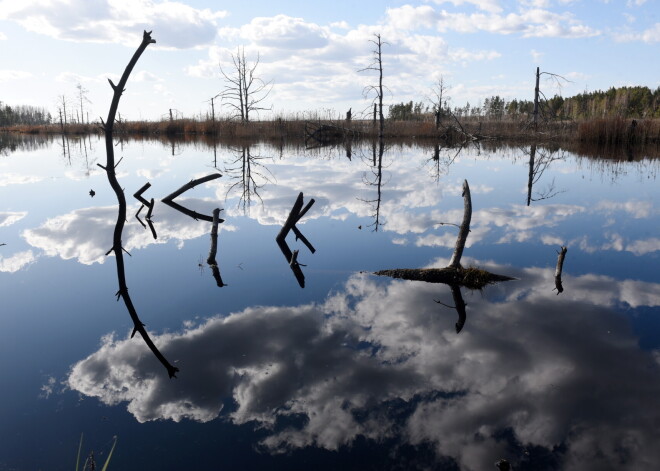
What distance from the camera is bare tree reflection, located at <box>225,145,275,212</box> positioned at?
15836 millimetres

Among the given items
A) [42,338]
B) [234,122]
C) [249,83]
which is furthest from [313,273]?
[234,122]

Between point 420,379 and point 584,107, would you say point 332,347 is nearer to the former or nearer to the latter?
point 420,379

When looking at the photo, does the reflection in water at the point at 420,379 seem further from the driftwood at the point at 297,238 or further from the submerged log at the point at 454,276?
the driftwood at the point at 297,238

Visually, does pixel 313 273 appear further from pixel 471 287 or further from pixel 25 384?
pixel 25 384

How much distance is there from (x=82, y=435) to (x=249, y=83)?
37846 millimetres

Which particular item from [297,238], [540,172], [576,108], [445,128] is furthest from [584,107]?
[297,238]

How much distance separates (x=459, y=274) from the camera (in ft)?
26.1

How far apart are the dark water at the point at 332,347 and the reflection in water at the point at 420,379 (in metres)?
0.02

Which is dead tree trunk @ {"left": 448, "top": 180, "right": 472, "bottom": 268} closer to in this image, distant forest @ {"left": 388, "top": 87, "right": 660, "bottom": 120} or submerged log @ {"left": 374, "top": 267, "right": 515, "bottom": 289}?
submerged log @ {"left": 374, "top": 267, "right": 515, "bottom": 289}

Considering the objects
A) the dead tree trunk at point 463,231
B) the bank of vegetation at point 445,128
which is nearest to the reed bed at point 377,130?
the bank of vegetation at point 445,128

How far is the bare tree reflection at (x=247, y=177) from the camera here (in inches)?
623

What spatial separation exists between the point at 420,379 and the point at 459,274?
10.8ft

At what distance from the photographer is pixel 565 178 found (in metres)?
19.2

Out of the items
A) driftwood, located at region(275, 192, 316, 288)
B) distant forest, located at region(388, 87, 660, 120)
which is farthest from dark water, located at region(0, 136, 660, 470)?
distant forest, located at region(388, 87, 660, 120)
